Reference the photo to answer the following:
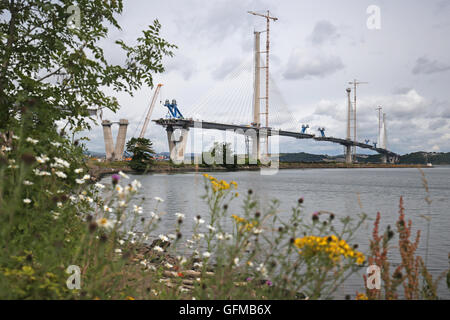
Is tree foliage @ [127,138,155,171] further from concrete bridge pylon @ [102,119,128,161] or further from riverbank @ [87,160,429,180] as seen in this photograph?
concrete bridge pylon @ [102,119,128,161]

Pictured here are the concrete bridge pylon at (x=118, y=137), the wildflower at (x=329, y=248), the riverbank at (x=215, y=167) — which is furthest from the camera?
the concrete bridge pylon at (x=118, y=137)

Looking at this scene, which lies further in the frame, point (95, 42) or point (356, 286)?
point (356, 286)

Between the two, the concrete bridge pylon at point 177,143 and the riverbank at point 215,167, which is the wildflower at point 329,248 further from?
the concrete bridge pylon at point 177,143

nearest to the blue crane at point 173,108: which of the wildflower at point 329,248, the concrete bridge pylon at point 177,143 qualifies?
the concrete bridge pylon at point 177,143

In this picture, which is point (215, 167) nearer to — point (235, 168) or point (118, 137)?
point (235, 168)

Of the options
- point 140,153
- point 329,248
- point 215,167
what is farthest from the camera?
point 215,167

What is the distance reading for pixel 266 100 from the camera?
96.2 metres

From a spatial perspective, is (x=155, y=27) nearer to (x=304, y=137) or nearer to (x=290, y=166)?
(x=304, y=137)

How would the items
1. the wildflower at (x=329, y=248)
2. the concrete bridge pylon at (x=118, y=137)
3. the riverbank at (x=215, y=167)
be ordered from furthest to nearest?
the concrete bridge pylon at (x=118, y=137) < the riverbank at (x=215, y=167) < the wildflower at (x=329, y=248)

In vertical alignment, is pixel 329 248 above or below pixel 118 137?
below

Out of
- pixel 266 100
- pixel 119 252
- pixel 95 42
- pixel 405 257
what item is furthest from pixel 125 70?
pixel 266 100

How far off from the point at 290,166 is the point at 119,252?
122m

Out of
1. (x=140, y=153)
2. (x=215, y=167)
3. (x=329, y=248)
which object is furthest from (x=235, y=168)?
(x=329, y=248)

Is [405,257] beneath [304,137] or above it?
beneath
